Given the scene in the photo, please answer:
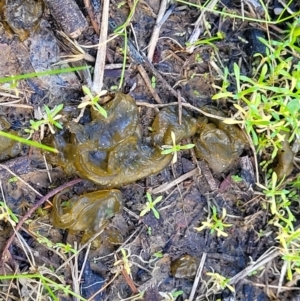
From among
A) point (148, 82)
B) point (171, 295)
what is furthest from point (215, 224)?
point (148, 82)

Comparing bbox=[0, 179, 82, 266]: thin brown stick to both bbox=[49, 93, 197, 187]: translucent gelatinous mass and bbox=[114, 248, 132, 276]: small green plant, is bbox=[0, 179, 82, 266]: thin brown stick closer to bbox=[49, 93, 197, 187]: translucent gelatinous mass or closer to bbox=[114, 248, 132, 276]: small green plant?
bbox=[49, 93, 197, 187]: translucent gelatinous mass

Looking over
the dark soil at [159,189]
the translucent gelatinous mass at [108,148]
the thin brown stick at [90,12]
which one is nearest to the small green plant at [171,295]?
the dark soil at [159,189]

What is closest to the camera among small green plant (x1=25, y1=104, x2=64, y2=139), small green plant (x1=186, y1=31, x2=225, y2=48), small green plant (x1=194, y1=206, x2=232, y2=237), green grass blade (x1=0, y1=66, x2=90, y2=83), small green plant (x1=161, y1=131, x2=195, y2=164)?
green grass blade (x1=0, y1=66, x2=90, y2=83)

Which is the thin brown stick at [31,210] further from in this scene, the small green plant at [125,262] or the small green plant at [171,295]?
the small green plant at [171,295]

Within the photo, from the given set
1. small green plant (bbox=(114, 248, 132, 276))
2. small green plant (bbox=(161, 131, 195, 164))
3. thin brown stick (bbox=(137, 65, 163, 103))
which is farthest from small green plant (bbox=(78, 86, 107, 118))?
small green plant (bbox=(114, 248, 132, 276))

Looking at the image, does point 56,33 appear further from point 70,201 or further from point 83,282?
point 83,282

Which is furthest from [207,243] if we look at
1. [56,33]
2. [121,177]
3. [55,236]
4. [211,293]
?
[56,33]

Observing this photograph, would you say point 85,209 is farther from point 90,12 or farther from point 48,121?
point 90,12

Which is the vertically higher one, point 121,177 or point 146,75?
point 146,75
